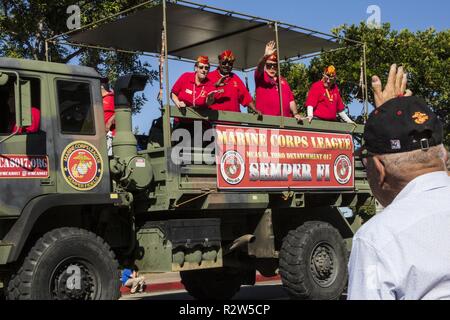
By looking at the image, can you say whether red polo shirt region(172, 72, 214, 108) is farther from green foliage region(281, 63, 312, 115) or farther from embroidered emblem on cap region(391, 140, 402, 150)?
green foliage region(281, 63, 312, 115)

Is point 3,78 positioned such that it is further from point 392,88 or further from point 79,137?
point 392,88

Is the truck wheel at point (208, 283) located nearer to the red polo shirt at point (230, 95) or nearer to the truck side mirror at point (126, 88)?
the red polo shirt at point (230, 95)

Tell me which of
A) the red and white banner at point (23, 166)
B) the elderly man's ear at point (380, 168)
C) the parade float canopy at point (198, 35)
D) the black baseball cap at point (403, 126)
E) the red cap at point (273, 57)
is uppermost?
the parade float canopy at point (198, 35)

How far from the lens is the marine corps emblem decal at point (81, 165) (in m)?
7.21

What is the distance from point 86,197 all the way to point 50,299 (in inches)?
46.4

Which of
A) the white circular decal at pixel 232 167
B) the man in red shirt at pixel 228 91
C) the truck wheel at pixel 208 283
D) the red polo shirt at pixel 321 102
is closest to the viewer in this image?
the white circular decal at pixel 232 167

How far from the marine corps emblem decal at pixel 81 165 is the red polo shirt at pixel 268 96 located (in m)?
3.04

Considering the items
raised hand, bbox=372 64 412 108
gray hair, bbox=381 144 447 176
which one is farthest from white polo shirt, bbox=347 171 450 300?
raised hand, bbox=372 64 412 108

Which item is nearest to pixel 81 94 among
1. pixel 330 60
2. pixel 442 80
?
pixel 330 60

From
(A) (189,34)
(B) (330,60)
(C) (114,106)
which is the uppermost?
(B) (330,60)

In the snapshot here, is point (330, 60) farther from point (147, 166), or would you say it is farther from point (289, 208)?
point (147, 166)

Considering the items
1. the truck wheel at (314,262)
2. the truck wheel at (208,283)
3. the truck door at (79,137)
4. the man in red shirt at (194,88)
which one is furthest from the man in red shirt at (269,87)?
the truck door at (79,137)

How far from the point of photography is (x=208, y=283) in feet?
33.3

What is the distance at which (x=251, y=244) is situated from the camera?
9062 millimetres
